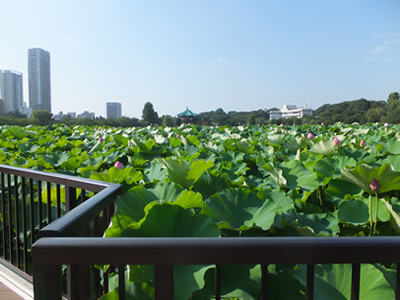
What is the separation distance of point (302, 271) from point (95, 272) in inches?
24.0

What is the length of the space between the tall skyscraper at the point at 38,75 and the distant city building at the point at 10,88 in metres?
1.89

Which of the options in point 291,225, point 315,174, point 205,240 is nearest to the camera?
point 205,240

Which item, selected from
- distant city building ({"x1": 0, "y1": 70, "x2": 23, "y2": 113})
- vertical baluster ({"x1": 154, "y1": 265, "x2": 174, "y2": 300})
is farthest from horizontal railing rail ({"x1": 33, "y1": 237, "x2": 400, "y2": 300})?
distant city building ({"x1": 0, "y1": 70, "x2": 23, "y2": 113})

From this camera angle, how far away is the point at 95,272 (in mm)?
1015

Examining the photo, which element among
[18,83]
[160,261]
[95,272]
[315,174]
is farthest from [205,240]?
[18,83]

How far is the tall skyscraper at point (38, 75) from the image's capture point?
193 ft

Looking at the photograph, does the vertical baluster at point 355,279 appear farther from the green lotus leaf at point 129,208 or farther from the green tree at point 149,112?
the green tree at point 149,112

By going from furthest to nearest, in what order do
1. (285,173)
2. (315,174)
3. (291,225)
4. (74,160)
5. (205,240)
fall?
(74,160) < (285,173) < (315,174) < (291,225) < (205,240)

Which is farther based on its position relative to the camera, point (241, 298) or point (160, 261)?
point (241, 298)

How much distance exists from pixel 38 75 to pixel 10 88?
5.06m

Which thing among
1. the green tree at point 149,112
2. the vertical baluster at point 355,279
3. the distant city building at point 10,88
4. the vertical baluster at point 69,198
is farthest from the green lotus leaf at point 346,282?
the distant city building at point 10,88

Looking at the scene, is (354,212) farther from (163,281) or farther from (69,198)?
(69,198)

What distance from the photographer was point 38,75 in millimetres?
58938

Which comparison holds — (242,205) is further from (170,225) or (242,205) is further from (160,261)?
(160,261)
